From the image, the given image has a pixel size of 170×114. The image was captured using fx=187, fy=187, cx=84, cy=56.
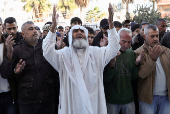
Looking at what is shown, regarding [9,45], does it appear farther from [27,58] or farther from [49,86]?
[49,86]

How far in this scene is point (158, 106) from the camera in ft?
9.70

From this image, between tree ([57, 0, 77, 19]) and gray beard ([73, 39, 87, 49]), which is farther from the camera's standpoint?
tree ([57, 0, 77, 19])

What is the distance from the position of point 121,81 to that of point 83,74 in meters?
0.67

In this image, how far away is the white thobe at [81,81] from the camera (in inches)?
95.4

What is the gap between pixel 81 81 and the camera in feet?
8.00

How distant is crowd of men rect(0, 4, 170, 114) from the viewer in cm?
250

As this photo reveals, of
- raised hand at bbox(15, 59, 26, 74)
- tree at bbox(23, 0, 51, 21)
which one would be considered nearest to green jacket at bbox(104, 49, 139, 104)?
raised hand at bbox(15, 59, 26, 74)

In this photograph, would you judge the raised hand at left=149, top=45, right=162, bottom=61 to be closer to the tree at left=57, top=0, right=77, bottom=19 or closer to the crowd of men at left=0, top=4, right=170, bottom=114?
the crowd of men at left=0, top=4, right=170, bottom=114

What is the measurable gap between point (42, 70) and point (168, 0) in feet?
133

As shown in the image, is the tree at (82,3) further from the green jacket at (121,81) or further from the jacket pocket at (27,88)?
the jacket pocket at (27,88)

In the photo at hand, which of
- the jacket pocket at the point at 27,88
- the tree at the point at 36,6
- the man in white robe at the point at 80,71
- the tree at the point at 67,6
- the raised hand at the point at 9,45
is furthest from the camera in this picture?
the tree at the point at 67,6

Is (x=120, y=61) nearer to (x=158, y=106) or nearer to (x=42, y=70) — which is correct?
(x=158, y=106)

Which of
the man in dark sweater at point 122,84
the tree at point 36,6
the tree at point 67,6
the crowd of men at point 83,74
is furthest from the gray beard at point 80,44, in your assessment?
the tree at point 67,6

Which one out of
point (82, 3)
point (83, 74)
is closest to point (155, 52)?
point (83, 74)
